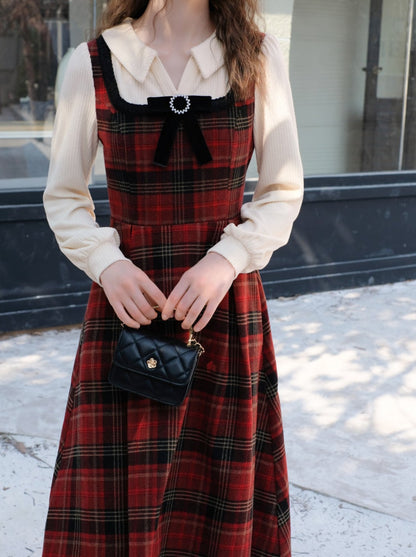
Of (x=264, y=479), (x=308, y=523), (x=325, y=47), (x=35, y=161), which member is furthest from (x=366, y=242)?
(x=264, y=479)

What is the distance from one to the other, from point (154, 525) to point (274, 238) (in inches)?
26.5

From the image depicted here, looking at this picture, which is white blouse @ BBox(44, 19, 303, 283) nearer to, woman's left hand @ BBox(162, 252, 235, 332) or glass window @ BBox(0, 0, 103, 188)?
woman's left hand @ BBox(162, 252, 235, 332)

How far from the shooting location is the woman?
1783 mm

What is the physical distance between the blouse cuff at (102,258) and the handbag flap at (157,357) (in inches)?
5.7

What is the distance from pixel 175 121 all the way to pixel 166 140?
0.15 ft

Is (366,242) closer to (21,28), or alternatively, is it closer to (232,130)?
(21,28)

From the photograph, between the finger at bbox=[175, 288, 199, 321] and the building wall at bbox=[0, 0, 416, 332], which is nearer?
the finger at bbox=[175, 288, 199, 321]

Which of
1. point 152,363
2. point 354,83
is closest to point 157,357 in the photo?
point 152,363

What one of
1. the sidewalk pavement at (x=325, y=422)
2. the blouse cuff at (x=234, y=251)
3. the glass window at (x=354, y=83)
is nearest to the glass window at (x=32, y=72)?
the sidewalk pavement at (x=325, y=422)

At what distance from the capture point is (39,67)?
5.35 m

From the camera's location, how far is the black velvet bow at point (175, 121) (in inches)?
68.9

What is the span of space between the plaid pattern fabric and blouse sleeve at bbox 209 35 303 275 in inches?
1.5

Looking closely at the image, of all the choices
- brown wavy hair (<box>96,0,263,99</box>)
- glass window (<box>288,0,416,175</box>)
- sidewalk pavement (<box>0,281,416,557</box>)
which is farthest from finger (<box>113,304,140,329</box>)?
glass window (<box>288,0,416,175</box>)

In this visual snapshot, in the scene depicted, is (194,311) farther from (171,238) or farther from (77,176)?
(77,176)
